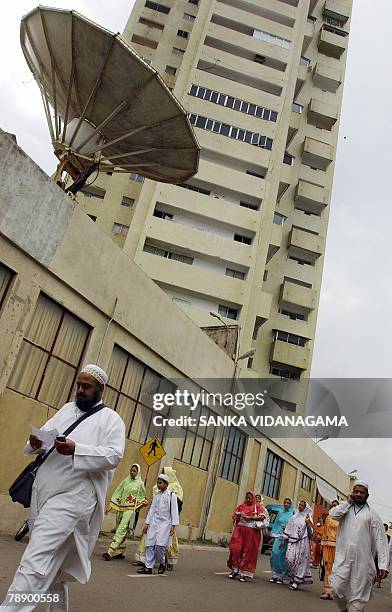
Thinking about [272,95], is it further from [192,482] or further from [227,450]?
[192,482]

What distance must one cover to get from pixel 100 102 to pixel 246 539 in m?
10.9

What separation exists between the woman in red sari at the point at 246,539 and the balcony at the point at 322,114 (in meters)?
39.2

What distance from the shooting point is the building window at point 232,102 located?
3466 cm

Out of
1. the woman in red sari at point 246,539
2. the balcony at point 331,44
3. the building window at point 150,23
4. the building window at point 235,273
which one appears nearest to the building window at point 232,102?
the building window at point 150,23

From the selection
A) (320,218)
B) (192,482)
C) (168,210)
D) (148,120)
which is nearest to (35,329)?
(148,120)

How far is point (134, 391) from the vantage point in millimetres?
13578

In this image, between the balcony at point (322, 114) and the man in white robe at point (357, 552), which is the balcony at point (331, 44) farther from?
the man in white robe at point (357, 552)

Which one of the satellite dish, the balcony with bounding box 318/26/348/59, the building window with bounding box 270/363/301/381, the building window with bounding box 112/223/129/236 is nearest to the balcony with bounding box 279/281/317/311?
the building window with bounding box 270/363/301/381

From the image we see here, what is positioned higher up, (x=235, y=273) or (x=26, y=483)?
(x=235, y=273)

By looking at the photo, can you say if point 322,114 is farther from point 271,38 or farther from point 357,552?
point 357,552

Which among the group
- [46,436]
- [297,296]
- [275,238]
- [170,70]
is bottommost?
[46,436]

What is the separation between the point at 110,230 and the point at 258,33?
1825 centimetres

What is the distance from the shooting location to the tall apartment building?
1232 inches

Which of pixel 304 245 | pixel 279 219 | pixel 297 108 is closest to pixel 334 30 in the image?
pixel 297 108
